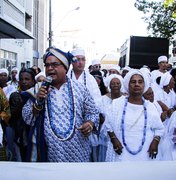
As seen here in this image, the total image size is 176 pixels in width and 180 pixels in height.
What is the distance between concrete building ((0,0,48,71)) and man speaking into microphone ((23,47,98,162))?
31.4ft

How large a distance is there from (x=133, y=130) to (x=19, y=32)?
42.8ft

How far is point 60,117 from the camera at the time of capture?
3.42 meters

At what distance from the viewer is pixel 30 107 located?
3.55 m

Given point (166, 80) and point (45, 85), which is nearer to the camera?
point (45, 85)

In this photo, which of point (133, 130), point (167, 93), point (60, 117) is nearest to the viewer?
point (60, 117)

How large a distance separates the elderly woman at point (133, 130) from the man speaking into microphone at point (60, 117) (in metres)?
0.50

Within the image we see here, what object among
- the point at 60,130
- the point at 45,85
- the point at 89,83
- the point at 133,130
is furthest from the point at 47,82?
the point at 89,83

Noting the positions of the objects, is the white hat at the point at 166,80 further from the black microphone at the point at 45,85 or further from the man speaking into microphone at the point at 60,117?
the black microphone at the point at 45,85

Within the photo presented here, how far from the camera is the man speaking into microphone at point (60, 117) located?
3.39 meters

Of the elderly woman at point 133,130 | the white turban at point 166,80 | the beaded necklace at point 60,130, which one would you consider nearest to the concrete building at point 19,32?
the white turban at point 166,80

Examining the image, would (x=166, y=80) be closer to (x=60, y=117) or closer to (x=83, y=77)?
(x=83, y=77)

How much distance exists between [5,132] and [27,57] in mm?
27991

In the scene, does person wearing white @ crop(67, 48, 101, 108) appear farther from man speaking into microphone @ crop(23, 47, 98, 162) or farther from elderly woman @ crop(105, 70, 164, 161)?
man speaking into microphone @ crop(23, 47, 98, 162)

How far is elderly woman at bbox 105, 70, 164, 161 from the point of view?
13.0ft
